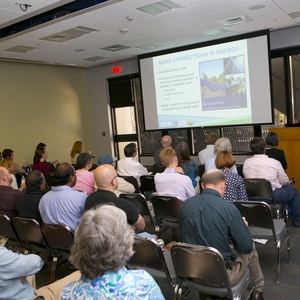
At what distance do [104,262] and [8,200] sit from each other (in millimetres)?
2794

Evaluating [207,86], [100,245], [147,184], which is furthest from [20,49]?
[100,245]

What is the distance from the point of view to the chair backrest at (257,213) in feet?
10.2

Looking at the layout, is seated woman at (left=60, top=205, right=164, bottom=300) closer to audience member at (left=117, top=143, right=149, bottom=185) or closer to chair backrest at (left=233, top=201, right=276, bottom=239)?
chair backrest at (left=233, top=201, right=276, bottom=239)

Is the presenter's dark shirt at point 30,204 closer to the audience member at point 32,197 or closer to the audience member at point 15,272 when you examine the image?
the audience member at point 32,197

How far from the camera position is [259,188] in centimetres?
406

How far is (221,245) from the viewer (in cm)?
237

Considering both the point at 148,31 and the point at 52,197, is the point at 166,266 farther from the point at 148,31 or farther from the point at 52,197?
the point at 148,31

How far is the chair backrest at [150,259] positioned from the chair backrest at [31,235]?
111 centimetres

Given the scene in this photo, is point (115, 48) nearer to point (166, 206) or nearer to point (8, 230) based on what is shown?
point (166, 206)

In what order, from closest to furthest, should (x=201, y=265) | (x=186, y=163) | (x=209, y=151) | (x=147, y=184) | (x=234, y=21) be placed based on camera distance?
(x=201, y=265) → (x=186, y=163) → (x=147, y=184) → (x=209, y=151) → (x=234, y=21)

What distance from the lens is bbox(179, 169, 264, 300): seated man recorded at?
2330mm

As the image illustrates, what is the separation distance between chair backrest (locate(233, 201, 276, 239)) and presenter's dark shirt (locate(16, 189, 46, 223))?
6.79ft

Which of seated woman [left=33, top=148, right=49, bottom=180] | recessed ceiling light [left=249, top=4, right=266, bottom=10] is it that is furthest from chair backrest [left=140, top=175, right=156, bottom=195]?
recessed ceiling light [left=249, top=4, right=266, bottom=10]

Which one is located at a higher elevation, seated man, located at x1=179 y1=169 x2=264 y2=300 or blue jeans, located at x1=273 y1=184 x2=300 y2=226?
seated man, located at x1=179 y1=169 x2=264 y2=300
